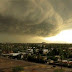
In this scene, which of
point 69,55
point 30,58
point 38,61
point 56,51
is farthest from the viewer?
point 56,51

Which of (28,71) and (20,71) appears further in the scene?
(28,71)

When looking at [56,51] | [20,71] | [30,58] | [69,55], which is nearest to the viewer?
[20,71]

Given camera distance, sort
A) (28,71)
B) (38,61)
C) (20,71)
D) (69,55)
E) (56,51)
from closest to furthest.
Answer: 1. (20,71)
2. (28,71)
3. (38,61)
4. (69,55)
5. (56,51)

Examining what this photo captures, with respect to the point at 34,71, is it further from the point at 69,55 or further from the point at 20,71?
the point at 69,55

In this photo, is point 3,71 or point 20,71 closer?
point 20,71

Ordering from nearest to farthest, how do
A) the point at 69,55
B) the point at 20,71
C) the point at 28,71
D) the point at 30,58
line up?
the point at 20,71, the point at 28,71, the point at 30,58, the point at 69,55

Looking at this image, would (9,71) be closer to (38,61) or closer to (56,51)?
(38,61)

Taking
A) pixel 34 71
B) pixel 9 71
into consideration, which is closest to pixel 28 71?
pixel 34 71

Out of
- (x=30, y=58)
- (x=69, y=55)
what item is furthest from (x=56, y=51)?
(x=30, y=58)

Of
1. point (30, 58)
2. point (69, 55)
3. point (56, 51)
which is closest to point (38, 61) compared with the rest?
point (30, 58)
